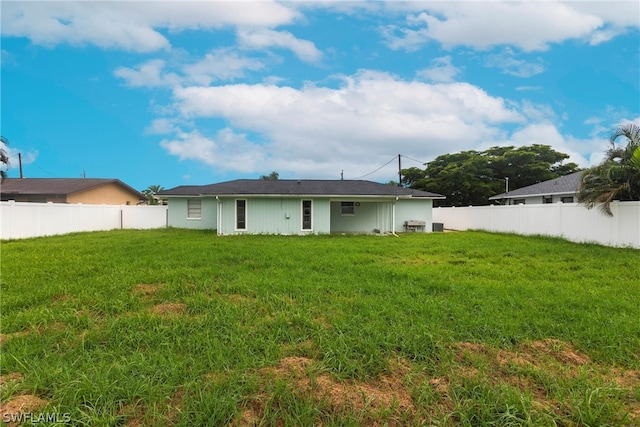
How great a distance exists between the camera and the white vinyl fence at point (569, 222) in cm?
1020

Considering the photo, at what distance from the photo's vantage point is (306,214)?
1600 centimetres

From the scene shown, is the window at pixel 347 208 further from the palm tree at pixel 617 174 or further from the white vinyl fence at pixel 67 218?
the white vinyl fence at pixel 67 218

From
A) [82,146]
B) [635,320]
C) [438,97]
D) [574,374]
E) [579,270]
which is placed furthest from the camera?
[82,146]

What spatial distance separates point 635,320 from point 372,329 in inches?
137

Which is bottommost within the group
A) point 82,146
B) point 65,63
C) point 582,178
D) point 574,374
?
point 574,374

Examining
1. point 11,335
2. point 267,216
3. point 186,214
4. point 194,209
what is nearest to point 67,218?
point 186,214

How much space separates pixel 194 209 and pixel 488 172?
28.5 m

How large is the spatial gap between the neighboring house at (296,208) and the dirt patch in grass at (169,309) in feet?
36.0

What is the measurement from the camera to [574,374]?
297 cm

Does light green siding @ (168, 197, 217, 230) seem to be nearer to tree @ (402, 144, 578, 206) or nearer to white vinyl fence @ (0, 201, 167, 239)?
white vinyl fence @ (0, 201, 167, 239)

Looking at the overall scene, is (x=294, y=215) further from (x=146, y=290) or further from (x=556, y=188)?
(x=556, y=188)

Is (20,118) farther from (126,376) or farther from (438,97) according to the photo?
(438,97)

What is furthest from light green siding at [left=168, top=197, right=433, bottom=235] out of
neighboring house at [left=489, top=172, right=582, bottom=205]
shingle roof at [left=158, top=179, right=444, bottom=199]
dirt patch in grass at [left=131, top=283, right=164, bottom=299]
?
dirt patch in grass at [left=131, top=283, right=164, bottom=299]

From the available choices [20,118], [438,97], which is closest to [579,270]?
[438,97]
